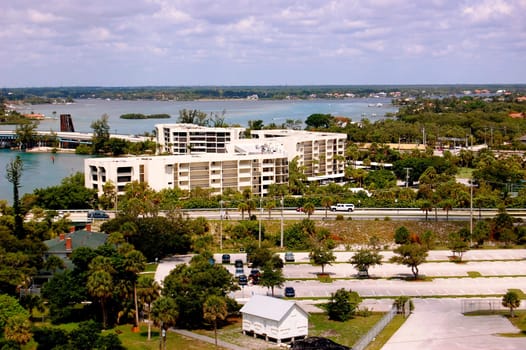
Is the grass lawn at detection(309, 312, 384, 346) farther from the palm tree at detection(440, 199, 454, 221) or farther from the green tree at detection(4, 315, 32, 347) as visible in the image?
the palm tree at detection(440, 199, 454, 221)

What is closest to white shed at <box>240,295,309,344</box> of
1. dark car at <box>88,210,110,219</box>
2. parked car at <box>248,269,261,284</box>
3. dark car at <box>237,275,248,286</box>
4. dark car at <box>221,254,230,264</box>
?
dark car at <box>237,275,248,286</box>

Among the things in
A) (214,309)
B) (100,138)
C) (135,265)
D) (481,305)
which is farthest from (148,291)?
(100,138)

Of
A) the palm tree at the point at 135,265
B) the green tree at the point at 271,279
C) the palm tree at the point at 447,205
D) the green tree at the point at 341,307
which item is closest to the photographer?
the palm tree at the point at 135,265

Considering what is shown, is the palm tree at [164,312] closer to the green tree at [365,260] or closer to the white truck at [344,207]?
the green tree at [365,260]

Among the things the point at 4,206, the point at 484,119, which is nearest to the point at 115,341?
the point at 4,206

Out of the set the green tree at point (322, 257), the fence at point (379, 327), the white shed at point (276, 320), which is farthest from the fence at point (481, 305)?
the white shed at point (276, 320)

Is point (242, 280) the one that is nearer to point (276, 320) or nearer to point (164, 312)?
point (276, 320)
